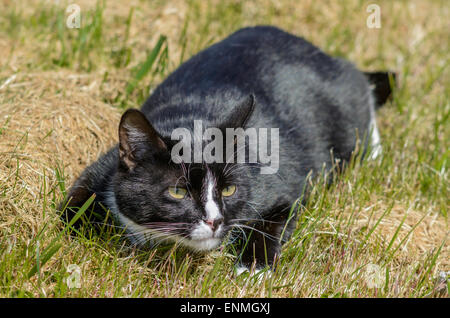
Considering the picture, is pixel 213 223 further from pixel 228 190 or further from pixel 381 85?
pixel 381 85

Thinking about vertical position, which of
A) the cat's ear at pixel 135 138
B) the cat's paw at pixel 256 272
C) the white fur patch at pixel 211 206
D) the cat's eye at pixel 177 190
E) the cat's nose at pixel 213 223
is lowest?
the cat's paw at pixel 256 272

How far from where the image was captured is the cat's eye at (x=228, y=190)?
261 cm

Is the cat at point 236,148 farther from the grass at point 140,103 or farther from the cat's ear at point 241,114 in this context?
the grass at point 140,103

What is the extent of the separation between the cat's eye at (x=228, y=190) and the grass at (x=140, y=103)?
0.95 ft

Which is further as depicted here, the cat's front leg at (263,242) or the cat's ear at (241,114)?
the cat's front leg at (263,242)

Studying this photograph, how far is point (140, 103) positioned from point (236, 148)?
4.22ft

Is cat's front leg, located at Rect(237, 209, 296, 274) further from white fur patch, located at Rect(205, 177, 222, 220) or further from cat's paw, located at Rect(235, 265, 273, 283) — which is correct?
white fur patch, located at Rect(205, 177, 222, 220)

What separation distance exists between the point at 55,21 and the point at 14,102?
4.37 ft

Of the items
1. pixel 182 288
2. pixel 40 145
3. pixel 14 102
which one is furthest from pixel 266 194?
pixel 14 102

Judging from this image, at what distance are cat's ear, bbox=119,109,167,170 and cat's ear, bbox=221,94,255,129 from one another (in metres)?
0.31

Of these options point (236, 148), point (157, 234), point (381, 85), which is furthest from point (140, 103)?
point (381, 85)

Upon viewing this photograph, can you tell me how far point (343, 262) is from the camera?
8.84 ft

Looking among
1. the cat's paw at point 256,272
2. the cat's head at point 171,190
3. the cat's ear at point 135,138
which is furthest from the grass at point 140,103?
the cat's ear at point 135,138

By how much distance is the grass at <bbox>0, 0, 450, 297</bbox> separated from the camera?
2.47 metres
